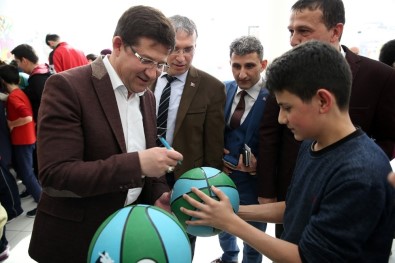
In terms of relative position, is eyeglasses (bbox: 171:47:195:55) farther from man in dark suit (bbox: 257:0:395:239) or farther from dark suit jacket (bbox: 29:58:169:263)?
dark suit jacket (bbox: 29:58:169:263)

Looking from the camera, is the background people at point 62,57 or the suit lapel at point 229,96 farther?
the background people at point 62,57

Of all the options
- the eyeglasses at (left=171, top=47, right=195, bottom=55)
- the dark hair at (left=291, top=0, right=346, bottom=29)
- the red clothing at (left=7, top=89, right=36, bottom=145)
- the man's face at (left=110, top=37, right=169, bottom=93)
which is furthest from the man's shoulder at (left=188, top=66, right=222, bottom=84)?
the red clothing at (left=7, top=89, right=36, bottom=145)

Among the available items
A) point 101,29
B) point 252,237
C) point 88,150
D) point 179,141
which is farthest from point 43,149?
point 101,29

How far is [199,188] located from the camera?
1.37 meters

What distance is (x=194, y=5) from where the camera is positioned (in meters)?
5.79

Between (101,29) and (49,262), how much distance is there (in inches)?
228

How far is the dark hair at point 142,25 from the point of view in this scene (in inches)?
47.3

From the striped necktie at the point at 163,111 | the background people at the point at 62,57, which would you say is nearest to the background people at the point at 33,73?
the background people at the point at 62,57

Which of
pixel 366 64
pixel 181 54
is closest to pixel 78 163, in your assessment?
pixel 181 54

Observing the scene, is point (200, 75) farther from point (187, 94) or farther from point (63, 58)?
point (63, 58)

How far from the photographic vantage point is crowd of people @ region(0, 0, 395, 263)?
0.95 m

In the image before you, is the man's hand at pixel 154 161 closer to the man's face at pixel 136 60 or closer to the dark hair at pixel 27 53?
the man's face at pixel 136 60

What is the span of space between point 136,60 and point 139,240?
69 centimetres

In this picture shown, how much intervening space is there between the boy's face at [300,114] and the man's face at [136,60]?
1.68 feet
